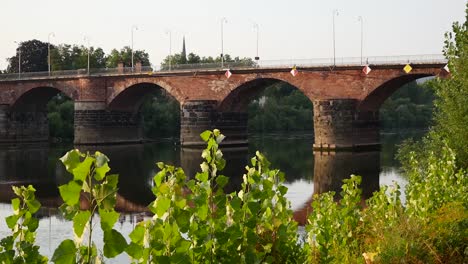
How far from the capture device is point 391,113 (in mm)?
78000

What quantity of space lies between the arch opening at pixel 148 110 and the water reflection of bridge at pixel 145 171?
933cm

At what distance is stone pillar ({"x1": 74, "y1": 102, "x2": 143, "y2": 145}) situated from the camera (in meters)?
54.2

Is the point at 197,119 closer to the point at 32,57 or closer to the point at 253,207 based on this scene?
the point at 32,57

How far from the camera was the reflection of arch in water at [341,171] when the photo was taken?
24.7 meters

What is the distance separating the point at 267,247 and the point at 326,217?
251 centimetres

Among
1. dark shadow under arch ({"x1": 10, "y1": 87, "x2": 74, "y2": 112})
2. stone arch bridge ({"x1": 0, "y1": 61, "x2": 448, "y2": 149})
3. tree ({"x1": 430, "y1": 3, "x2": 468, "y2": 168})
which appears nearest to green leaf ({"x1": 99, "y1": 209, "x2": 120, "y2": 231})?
tree ({"x1": 430, "y1": 3, "x2": 468, "y2": 168})

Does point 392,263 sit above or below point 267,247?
below

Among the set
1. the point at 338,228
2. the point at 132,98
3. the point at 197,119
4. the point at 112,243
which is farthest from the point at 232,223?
the point at 132,98

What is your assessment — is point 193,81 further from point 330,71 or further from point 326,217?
point 326,217

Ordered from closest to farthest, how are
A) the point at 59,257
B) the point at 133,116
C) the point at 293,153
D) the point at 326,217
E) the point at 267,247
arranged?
the point at 59,257, the point at 267,247, the point at 326,217, the point at 293,153, the point at 133,116

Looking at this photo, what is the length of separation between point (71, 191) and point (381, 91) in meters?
41.6

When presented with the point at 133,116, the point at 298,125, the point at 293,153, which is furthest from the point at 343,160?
the point at 298,125

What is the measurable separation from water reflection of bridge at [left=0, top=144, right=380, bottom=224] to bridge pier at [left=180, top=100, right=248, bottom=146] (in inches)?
113

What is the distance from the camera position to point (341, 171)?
1217 inches
